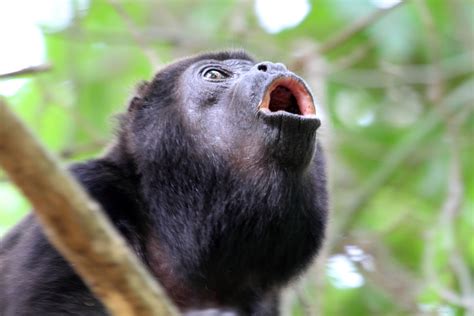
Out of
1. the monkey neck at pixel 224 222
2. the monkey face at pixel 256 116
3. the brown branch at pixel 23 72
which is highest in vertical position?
the brown branch at pixel 23 72

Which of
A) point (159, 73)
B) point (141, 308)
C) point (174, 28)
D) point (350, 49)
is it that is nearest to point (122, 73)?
point (174, 28)

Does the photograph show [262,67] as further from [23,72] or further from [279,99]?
[23,72]

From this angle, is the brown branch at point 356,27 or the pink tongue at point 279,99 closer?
the pink tongue at point 279,99

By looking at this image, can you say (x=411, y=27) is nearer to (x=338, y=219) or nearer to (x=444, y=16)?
(x=444, y=16)

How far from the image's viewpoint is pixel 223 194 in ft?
11.7

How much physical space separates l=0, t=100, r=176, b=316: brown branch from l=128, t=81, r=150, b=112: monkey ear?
6.31 ft

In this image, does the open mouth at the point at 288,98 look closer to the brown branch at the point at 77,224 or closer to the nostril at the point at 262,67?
the nostril at the point at 262,67

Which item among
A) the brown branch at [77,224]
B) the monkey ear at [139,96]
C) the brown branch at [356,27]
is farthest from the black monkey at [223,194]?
the brown branch at [356,27]

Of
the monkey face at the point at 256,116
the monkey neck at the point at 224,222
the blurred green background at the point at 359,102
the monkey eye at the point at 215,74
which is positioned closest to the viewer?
the monkey face at the point at 256,116

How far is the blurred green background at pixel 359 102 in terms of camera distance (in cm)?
517

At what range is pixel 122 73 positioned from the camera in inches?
260

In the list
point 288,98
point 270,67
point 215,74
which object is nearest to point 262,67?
point 270,67

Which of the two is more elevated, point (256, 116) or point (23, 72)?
point (23, 72)

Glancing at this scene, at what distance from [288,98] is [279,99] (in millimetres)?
64
